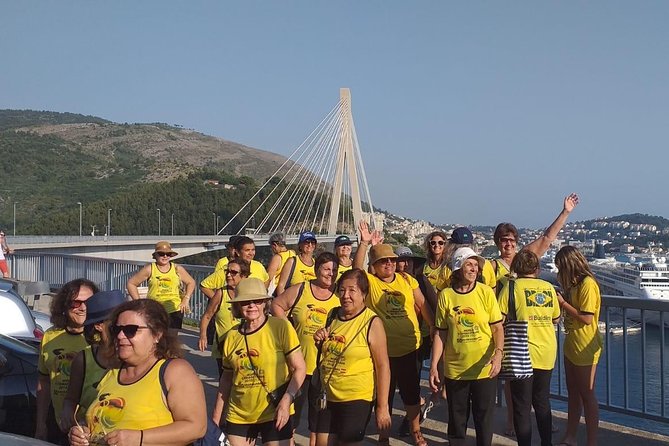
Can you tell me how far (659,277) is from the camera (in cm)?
2641

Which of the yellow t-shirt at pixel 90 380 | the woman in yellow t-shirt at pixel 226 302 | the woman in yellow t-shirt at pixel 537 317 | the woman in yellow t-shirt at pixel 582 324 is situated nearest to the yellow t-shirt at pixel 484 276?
the woman in yellow t-shirt at pixel 537 317

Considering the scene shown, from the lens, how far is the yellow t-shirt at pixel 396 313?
5.39 m

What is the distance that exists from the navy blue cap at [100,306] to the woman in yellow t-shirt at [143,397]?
1.67 ft

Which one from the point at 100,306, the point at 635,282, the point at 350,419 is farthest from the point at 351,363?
the point at 635,282

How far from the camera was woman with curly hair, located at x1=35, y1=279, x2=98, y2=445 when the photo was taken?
3973mm

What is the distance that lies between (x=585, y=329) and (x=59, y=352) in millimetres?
3399


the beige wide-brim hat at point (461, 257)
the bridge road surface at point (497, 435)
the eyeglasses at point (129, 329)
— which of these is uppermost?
the beige wide-brim hat at point (461, 257)

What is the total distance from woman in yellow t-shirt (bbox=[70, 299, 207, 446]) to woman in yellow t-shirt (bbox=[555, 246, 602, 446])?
301 cm

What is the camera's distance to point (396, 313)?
17.7 feet

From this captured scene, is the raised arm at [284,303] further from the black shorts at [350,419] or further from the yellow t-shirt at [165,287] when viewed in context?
the yellow t-shirt at [165,287]

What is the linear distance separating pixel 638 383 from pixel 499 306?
1.61m

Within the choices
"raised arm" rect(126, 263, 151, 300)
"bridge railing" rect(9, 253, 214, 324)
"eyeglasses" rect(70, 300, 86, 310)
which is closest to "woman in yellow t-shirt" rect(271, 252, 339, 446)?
"eyeglasses" rect(70, 300, 86, 310)

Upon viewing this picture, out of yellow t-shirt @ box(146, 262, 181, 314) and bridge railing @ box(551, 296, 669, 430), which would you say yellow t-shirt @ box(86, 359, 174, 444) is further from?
yellow t-shirt @ box(146, 262, 181, 314)

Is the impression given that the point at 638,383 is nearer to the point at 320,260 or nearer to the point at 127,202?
the point at 320,260
